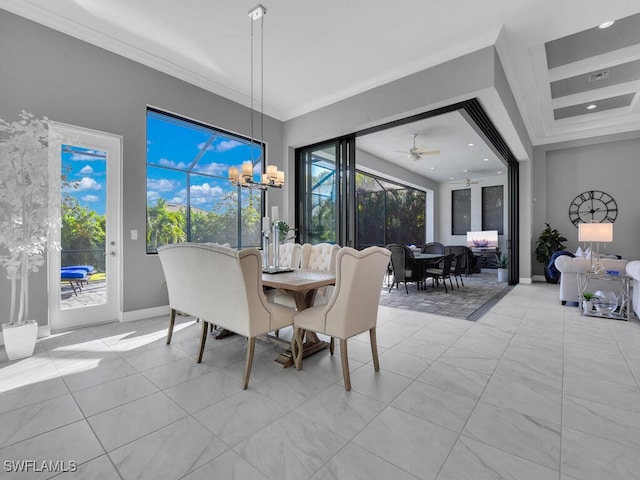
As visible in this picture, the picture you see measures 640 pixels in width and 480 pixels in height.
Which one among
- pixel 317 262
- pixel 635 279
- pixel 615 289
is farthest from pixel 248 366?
pixel 615 289

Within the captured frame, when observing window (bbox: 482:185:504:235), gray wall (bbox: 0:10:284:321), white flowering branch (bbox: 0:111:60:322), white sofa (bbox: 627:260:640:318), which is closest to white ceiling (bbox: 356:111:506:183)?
window (bbox: 482:185:504:235)

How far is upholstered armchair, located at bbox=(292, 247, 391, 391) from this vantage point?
6.80ft

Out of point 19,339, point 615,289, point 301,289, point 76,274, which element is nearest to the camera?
point 301,289

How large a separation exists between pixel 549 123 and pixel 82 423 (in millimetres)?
8440

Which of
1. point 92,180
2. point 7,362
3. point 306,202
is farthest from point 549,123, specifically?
point 7,362

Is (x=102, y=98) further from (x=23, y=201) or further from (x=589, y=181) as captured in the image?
(x=589, y=181)

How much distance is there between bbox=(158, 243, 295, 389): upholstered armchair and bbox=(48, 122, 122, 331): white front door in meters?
1.57

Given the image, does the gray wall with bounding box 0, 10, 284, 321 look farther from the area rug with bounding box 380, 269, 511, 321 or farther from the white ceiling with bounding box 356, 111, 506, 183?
the white ceiling with bounding box 356, 111, 506, 183

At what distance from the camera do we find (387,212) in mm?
9633

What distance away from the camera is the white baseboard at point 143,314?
3.69 m

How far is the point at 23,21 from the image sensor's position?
9.85 ft

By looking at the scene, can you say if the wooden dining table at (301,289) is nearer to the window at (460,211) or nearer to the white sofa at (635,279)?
the white sofa at (635,279)

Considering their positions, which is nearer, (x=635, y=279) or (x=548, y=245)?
(x=635, y=279)

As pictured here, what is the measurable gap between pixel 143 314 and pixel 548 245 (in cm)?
796
